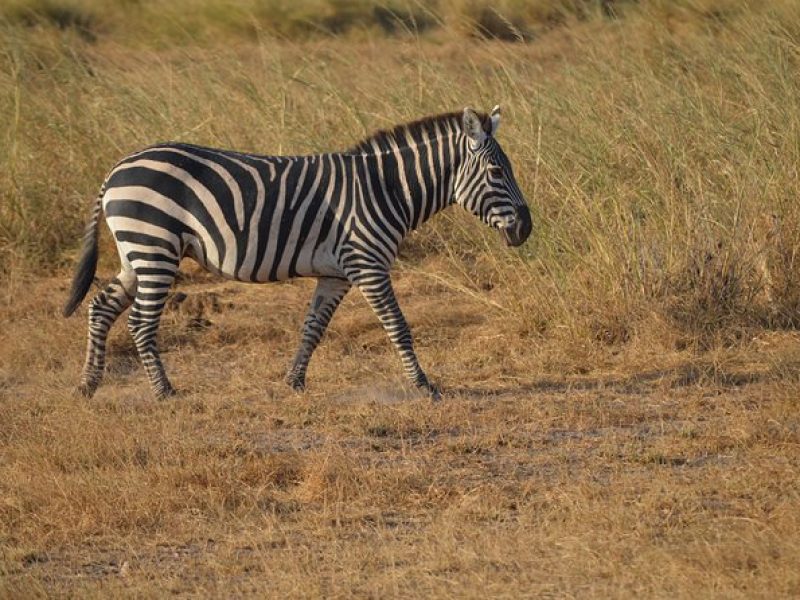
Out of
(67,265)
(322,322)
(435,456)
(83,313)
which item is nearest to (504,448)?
(435,456)

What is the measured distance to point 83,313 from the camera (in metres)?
10.1

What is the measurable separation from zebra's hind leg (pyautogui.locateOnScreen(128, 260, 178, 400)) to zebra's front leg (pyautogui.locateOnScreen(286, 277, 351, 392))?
74 cm

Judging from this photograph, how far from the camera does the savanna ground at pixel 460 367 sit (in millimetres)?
5559

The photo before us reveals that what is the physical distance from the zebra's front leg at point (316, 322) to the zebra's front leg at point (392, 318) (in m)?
0.32

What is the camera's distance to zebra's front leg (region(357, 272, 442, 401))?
8203 millimetres

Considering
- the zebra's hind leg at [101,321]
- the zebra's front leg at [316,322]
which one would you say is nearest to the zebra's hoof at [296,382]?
the zebra's front leg at [316,322]

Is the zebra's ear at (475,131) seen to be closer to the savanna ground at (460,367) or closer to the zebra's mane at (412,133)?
the zebra's mane at (412,133)

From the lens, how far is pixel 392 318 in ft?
27.0

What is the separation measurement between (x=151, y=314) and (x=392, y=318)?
1.40 metres

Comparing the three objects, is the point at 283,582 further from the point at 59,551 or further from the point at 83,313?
the point at 83,313

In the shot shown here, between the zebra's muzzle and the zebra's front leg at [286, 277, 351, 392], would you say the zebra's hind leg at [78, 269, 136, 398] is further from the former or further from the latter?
the zebra's muzzle

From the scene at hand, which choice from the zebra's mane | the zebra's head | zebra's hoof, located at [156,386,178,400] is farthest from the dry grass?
the zebra's mane

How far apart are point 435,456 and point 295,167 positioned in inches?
88.2

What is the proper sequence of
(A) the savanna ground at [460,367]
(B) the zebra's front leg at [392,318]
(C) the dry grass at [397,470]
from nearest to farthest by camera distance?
(C) the dry grass at [397,470] < (A) the savanna ground at [460,367] < (B) the zebra's front leg at [392,318]
